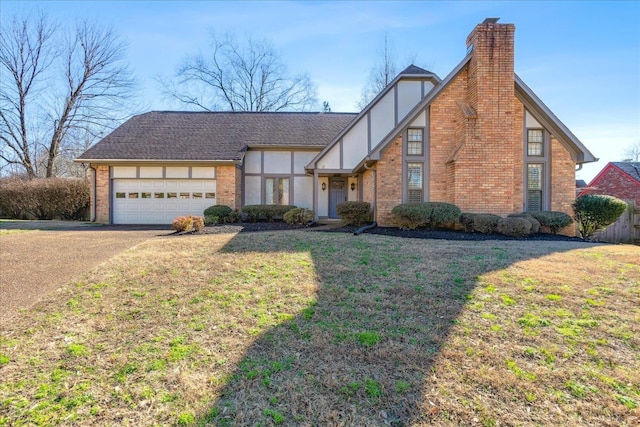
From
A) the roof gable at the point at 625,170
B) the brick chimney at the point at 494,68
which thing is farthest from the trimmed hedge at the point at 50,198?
the roof gable at the point at 625,170

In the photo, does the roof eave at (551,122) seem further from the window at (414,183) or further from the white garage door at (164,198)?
the white garage door at (164,198)

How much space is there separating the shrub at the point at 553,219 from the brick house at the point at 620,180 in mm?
17021

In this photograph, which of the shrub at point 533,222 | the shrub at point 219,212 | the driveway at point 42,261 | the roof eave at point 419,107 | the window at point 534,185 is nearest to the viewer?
the driveway at point 42,261

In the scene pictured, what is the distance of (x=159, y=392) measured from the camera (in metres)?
3.02

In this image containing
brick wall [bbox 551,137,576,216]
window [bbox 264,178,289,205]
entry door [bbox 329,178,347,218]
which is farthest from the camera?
entry door [bbox 329,178,347,218]

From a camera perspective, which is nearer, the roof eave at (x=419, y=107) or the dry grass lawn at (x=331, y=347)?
the dry grass lawn at (x=331, y=347)

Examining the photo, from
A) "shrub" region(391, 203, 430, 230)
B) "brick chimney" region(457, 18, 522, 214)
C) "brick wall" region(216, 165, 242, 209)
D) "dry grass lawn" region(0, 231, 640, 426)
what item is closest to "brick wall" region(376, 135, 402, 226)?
"shrub" region(391, 203, 430, 230)

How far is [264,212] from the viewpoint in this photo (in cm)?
1616

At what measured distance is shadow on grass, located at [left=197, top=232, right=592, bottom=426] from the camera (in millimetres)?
2789

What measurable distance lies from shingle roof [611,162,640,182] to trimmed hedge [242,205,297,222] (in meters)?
26.5

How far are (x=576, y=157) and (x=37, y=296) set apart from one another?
14990 millimetres

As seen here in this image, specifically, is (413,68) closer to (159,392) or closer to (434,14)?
(434,14)

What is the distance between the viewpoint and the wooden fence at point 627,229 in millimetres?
12938

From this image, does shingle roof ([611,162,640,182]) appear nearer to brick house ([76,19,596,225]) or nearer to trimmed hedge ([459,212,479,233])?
brick house ([76,19,596,225])
